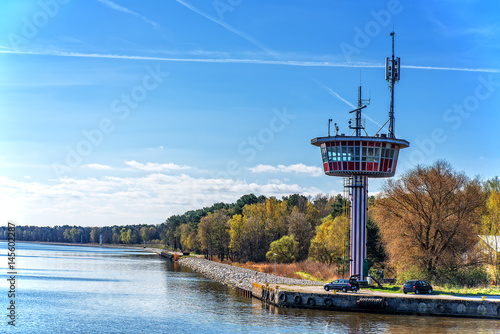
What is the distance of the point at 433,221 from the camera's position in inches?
2813

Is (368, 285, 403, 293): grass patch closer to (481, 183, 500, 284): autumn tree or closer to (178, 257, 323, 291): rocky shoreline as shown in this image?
(178, 257, 323, 291): rocky shoreline

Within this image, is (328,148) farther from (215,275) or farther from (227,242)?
(227,242)

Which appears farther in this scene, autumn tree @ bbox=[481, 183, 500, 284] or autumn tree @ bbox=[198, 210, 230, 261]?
autumn tree @ bbox=[198, 210, 230, 261]

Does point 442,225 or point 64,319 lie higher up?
point 442,225

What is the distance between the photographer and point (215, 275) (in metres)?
115

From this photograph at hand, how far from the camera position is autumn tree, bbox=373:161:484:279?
71.1m

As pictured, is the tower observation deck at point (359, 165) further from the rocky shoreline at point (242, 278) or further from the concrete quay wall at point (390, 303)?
the rocky shoreline at point (242, 278)

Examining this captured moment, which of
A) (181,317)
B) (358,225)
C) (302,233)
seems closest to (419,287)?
(358,225)

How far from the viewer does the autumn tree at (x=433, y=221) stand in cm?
7106

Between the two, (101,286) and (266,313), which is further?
(101,286)

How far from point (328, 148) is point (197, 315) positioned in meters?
26.8

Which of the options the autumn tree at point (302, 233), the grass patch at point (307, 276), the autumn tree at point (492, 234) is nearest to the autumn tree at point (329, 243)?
the grass patch at point (307, 276)

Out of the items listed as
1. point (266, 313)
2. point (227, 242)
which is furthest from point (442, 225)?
point (227, 242)

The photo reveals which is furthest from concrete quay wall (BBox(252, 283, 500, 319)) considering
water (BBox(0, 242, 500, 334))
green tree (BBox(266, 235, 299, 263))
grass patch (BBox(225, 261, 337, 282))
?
green tree (BBox(266, 235, 299, 263))
